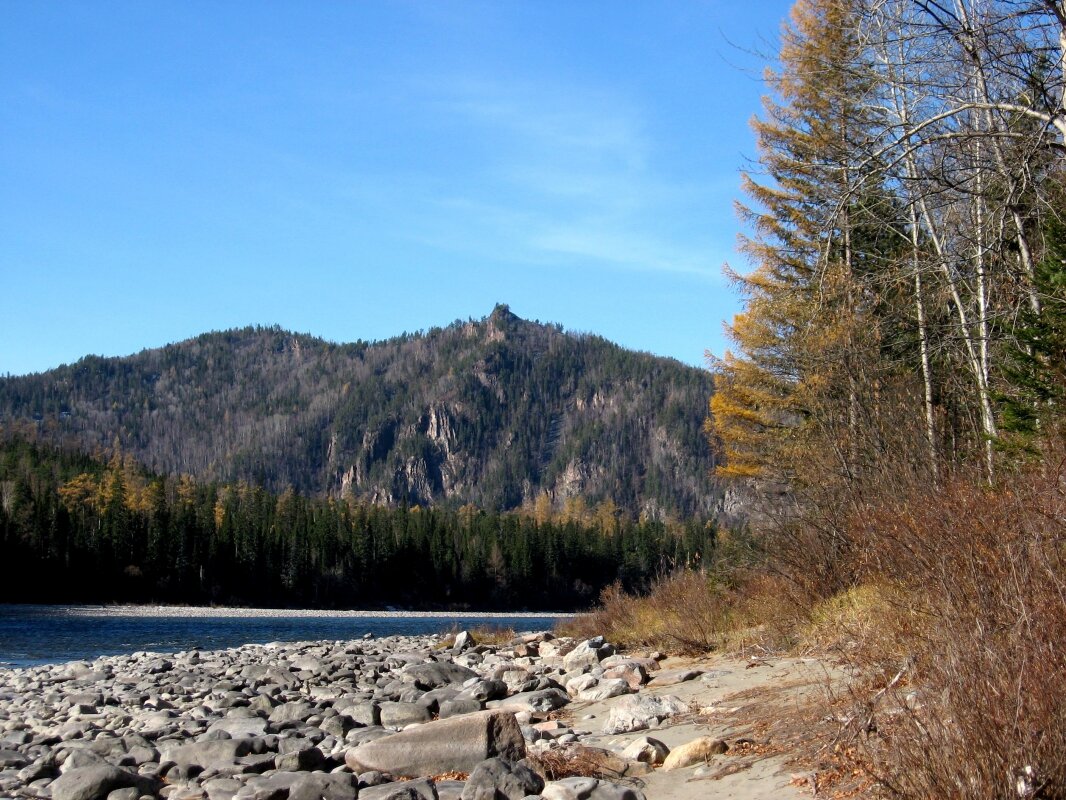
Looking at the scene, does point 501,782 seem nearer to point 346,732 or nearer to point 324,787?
point 324,787

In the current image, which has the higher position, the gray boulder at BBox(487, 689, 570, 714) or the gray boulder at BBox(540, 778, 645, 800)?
the gray boulder at BBox(540, 778, 645, 800)

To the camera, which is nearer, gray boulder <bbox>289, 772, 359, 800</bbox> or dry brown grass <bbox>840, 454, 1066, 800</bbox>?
dry brown grass <bbox>840, 454, 1066, 800</bbox>

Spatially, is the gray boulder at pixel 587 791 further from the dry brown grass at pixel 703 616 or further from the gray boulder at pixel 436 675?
the gray boulder at pixel 436 675

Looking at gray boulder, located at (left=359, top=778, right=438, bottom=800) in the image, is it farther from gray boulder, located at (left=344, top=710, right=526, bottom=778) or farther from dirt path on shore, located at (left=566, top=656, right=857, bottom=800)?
dirt path on shore, located at (left=566, top=656, right=857, bottom=800)

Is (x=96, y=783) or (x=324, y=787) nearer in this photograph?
(x=324, y=787)

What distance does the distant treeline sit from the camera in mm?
73062

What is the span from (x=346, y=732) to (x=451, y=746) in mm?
2830

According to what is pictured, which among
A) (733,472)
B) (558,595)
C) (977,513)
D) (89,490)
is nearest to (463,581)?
(558,595)

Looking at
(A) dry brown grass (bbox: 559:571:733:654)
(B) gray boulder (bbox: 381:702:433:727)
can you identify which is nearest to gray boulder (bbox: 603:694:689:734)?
(B) gray boulder (bbox: 381:702:433:727)

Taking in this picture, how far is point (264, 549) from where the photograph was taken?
8400cm

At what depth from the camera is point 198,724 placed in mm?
10352

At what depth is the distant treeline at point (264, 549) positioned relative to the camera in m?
73.1

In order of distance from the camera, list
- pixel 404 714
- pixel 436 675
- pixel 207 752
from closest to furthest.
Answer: pixel 207 752 < pixel 404 714 < pixel 436 675

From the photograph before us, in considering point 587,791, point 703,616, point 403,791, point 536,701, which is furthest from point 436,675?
point 587,791
